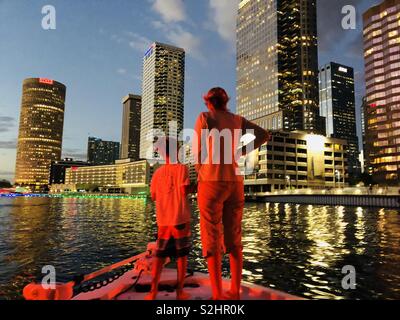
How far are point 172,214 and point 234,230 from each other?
988 mm

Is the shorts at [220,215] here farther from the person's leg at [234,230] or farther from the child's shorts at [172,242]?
the child's shorts at [172,242]

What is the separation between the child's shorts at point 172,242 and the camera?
4.35m

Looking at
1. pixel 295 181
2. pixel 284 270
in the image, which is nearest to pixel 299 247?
pixel 284 270

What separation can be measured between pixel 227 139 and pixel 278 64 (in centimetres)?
19147

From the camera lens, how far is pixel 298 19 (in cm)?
18862

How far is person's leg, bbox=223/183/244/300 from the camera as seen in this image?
4078 mm

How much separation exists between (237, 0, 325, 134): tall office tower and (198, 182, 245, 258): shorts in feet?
581

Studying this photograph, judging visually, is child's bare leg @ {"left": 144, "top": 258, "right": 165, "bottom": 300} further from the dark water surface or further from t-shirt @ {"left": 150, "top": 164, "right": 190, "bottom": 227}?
the dark water surface

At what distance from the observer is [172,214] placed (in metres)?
4.44

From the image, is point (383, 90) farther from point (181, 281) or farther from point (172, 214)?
point (181, 281)
